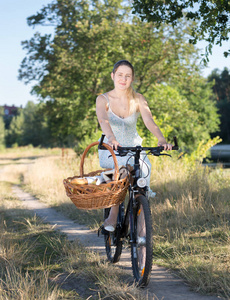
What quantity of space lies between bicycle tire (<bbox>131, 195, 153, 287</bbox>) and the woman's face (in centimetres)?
115

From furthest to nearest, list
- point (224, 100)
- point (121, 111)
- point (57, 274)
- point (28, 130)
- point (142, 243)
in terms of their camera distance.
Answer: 1. point (28, 130)
2. point (224, 100)
3. point (121, 111)
4. point (57, 274)
5. point (142, 243)

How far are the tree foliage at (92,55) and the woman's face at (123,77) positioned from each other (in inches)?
436

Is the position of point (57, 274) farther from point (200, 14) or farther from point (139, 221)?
point (200, 14)

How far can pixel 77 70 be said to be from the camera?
15094 millimetres

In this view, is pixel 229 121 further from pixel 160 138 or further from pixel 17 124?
pixel 160 138

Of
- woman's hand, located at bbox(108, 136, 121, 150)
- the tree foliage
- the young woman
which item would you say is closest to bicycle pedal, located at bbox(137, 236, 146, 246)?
the young woman

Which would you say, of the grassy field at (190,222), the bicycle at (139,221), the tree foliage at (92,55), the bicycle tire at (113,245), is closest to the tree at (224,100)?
the tree foliage at (92,55)

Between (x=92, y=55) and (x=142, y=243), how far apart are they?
12.9 m

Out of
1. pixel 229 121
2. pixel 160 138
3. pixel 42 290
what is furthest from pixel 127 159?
pixel 229 121

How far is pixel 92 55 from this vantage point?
15.0m

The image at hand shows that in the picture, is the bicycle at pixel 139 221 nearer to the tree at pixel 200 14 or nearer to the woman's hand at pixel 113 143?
the woman's hand at pixel 113 143

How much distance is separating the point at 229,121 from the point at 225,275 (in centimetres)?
6333

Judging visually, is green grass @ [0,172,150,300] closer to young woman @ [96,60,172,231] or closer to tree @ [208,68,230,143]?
young woman @ [96,60,172,231]

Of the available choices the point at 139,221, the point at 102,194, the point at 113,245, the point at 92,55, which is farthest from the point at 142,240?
the point at 92,55
